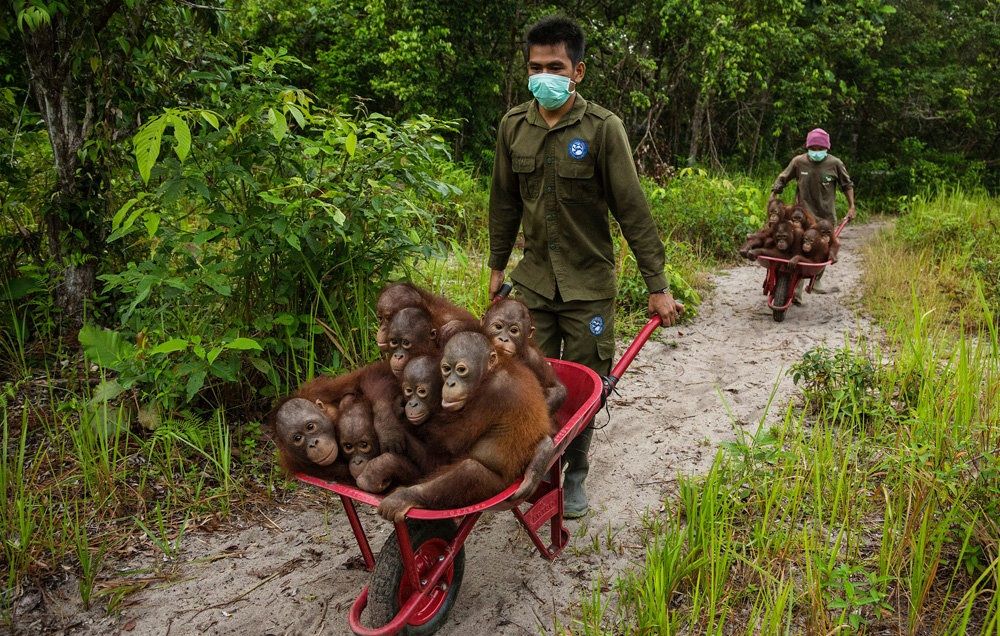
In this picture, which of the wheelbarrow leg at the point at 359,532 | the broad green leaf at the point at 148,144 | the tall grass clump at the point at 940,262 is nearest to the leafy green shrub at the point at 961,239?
the tall grass clump at the point at 940,262

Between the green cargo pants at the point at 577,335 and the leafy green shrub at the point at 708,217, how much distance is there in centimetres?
556

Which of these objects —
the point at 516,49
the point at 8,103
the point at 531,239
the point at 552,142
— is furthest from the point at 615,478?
the point at 516,49

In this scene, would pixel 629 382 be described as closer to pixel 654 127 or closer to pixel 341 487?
pixel 341 487

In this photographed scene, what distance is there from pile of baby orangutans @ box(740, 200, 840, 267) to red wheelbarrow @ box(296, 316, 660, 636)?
4503 mm

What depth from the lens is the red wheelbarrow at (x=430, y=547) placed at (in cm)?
237

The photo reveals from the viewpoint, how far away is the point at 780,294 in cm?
700

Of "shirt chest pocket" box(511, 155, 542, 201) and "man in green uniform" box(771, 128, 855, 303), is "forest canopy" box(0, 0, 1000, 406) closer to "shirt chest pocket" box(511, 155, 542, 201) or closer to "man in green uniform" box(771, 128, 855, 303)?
"shirt chest pocket" box(511, 155, 542, 201)

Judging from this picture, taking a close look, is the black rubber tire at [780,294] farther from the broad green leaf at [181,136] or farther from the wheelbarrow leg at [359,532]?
the broad green leaf at [181,136]

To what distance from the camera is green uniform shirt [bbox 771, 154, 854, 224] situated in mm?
8227

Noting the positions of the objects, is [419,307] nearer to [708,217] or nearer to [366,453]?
[366,453]

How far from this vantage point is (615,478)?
13.3 ft

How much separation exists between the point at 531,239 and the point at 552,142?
0.51 meters

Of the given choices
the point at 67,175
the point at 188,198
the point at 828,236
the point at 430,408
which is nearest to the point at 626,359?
the point at 430,408

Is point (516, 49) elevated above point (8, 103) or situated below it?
above
